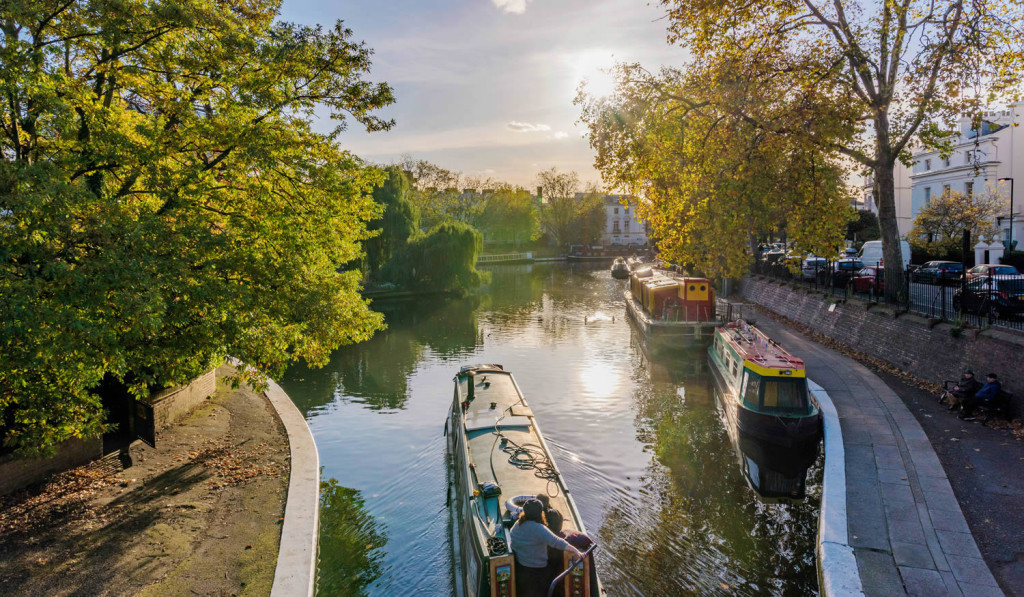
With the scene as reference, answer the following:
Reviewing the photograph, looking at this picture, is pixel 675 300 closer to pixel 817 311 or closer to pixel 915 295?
pixel 817 311

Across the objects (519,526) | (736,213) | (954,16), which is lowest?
(519,526)

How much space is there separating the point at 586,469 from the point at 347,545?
653 cm

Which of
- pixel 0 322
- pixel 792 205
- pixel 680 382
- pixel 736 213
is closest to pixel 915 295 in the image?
pixel 792 205

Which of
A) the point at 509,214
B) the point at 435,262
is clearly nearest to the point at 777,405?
the point at 435,262

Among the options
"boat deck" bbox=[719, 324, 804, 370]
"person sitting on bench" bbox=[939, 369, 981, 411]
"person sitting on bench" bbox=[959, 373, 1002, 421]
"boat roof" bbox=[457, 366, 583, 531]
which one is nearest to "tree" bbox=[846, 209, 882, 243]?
"boat deck" bbox=[719, 324, 804, 370]

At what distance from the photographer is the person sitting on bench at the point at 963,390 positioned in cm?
1519

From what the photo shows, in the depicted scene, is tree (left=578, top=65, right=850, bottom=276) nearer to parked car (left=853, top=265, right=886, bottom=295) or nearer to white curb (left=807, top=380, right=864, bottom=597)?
parked car (left=853, top=265, right=886, bottom=295)

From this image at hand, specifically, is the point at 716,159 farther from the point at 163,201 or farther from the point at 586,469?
the point at 163,201

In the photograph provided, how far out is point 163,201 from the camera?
1254 centimetres

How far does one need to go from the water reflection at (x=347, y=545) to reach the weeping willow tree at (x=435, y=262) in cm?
3574

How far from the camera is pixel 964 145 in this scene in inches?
2223

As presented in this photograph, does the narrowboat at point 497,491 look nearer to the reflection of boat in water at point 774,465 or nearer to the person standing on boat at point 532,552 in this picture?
the person standing on boat at point 532,552

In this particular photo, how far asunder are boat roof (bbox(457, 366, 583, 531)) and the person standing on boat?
1.02m

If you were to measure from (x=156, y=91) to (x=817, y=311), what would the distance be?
28466mm
